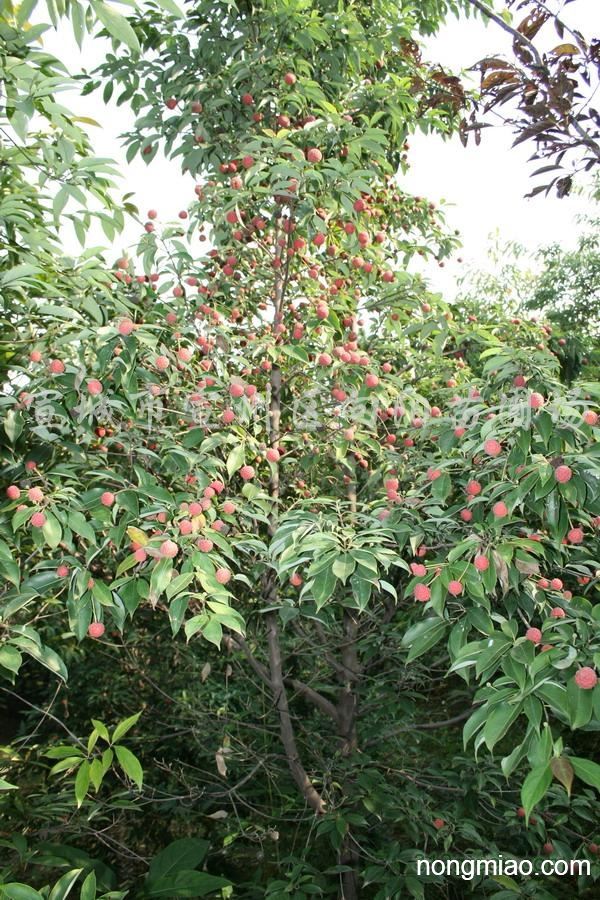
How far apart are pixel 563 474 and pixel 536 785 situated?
2.17 feet

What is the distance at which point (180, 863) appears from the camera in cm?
251

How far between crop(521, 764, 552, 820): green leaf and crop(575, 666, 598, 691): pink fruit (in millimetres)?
158

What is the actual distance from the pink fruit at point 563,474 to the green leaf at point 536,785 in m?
0.62

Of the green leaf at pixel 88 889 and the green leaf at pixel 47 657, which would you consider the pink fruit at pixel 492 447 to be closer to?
the green leaf at pixel 47 657

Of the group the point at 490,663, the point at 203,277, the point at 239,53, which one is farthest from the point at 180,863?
the point at 239,53

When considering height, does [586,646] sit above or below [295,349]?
below

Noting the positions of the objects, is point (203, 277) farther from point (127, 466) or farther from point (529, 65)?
point (529, 65)

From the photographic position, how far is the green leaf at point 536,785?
1230 millimetres

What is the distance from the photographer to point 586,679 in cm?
133

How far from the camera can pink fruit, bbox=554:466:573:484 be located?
162 cm

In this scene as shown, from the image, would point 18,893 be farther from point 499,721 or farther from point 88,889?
point 499,721

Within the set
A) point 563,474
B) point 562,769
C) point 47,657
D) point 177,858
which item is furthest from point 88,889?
point 563,474

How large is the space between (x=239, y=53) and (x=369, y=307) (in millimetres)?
1244

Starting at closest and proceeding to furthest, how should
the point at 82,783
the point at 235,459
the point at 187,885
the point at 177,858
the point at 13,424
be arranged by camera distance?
the point at 82,783 → the point at 13,424 → the point at 235,459 → the point at 187,885 → the point at 177,858
